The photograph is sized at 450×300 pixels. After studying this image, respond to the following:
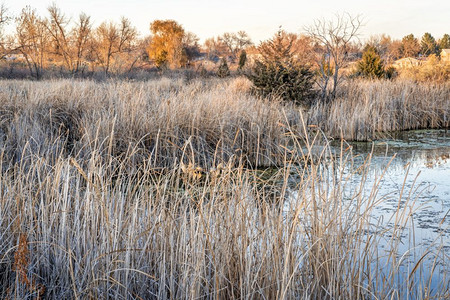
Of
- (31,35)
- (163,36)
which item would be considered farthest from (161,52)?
(31,35)

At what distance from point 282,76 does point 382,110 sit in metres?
2.50

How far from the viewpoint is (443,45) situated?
60.1 meters

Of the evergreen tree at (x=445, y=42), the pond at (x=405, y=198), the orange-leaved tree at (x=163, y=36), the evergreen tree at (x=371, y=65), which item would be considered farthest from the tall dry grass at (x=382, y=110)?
the evergreen tree at (x=445, y=42)

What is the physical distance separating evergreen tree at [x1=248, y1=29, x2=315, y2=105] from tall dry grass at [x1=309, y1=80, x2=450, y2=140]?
0.69m

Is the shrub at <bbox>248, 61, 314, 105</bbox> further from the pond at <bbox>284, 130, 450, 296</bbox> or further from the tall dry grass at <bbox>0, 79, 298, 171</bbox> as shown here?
the tall dry grass at <bbox>0, 79, 298, 171</bbox>

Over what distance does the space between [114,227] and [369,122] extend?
23.5ft

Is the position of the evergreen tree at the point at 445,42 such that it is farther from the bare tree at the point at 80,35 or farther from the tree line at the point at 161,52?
the bare tree at the point at 80,35

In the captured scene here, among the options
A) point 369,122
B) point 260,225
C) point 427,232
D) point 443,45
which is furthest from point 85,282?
point 443,45

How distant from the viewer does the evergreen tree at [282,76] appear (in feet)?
33.6

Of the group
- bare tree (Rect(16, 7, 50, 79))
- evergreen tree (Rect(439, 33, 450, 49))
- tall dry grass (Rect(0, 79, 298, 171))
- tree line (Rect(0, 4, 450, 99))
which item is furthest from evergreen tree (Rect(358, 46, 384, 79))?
evergreen tree (Rect(439, 33, 450, 49))

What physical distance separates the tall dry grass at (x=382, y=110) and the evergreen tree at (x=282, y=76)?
0.69 metres

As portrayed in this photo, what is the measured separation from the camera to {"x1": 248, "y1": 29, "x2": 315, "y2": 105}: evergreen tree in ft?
33.6

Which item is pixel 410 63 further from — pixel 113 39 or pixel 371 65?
pixel 113 39

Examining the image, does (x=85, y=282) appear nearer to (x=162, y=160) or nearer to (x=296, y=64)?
(x=162, y=160)
